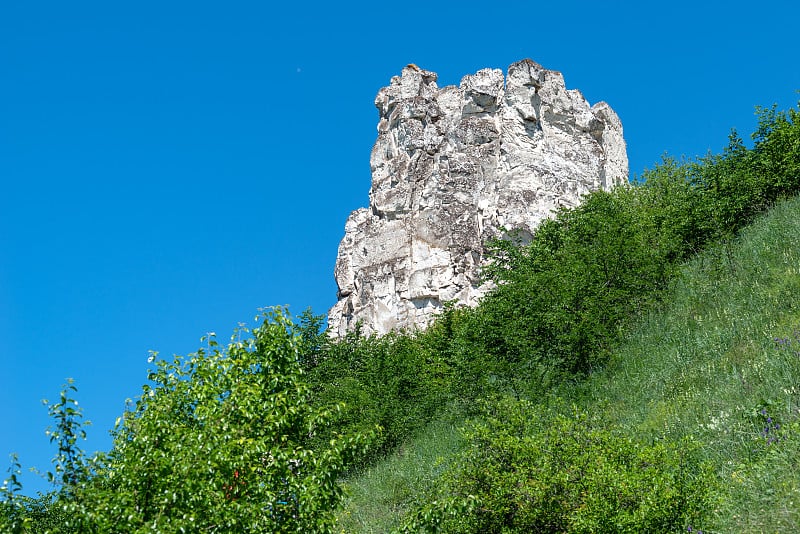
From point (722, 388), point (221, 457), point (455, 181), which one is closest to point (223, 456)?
point (221, 457)

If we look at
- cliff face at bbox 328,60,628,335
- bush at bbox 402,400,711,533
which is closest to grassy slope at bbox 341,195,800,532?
bush at bbox 402,400,711,533

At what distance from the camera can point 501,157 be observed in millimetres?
69750

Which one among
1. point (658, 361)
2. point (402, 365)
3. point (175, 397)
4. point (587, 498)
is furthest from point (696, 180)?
point (175, 397)


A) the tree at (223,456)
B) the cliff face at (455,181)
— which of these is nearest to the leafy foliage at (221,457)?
the tree at (223,456)

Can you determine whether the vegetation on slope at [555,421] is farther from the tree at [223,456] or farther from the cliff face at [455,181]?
the cliff face at [455,181]

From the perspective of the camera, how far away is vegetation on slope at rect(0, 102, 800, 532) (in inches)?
449

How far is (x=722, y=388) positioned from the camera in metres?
16.8

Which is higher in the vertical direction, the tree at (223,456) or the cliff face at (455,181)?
the cliff face at (455,181)

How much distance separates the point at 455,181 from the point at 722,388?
53.7 meters

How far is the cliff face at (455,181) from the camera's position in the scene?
2606 inches

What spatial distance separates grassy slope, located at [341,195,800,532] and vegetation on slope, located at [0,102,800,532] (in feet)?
0.21

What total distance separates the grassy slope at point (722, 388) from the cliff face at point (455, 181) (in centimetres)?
3778

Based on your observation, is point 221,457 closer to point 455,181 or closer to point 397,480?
point 397,480

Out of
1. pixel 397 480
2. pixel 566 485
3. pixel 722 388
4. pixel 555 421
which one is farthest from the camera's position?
pixel 397 480
